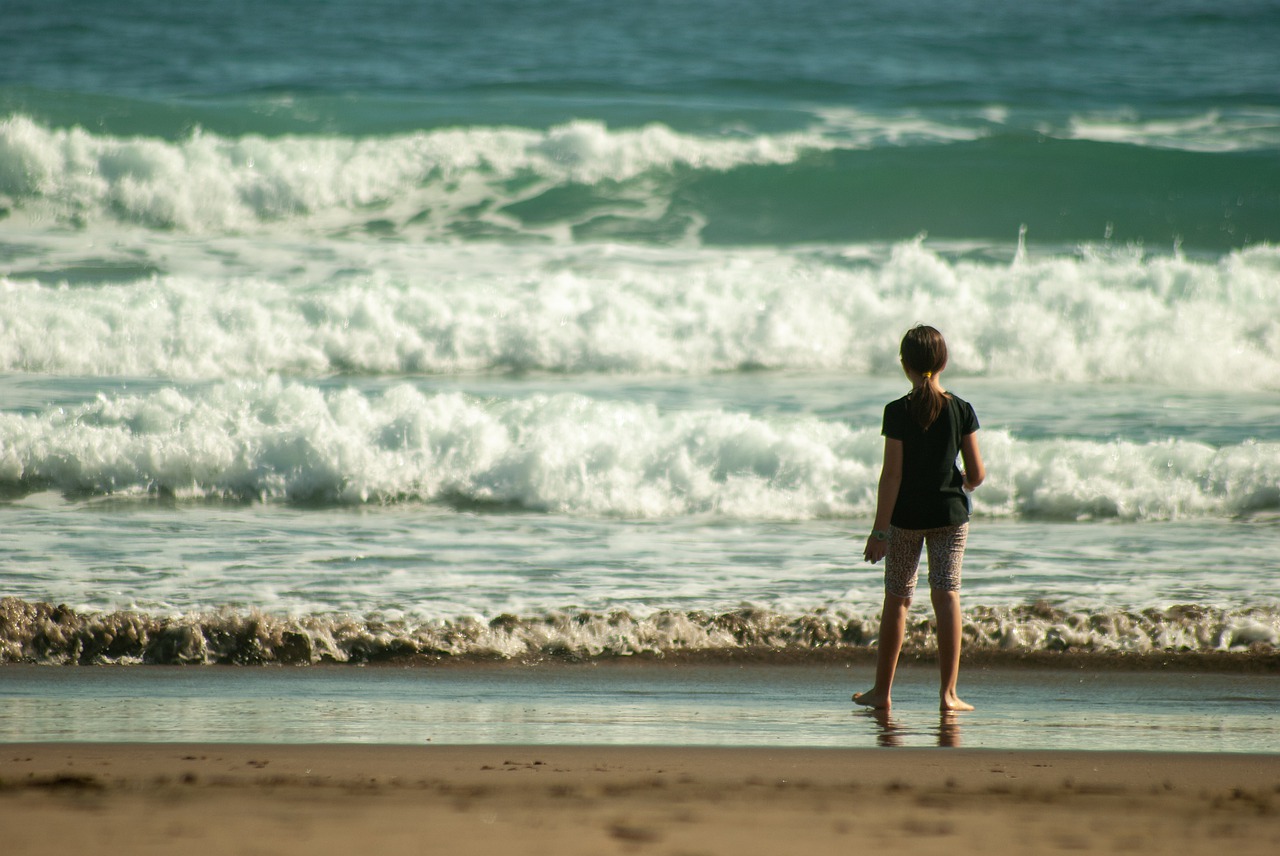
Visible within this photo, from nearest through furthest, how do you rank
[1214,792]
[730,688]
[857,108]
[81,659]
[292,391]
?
[1214,792]
[730,688]
[81,659]
[292,391]
[857,108]

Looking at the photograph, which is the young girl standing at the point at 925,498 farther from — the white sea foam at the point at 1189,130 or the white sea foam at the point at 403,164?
the white sea foam at the point at 1189,130

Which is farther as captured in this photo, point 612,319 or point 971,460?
point 612,319

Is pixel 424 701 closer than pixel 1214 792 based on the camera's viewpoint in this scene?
No

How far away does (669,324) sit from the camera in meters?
13.5

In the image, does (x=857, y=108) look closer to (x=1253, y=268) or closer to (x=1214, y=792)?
(x=1253, y=268)

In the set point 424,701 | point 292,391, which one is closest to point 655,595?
point 424,701

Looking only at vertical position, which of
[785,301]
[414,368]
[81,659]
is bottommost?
[81,659]

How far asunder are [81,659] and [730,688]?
2.72m

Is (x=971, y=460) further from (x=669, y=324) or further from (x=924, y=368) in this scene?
(x=669, y=324)

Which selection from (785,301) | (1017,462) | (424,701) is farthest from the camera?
(785,301)

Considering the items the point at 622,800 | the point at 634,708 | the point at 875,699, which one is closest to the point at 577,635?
the point at 634,708

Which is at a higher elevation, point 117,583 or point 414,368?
point 414,368

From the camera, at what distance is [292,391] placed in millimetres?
10445

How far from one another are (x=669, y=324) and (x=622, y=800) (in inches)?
408
